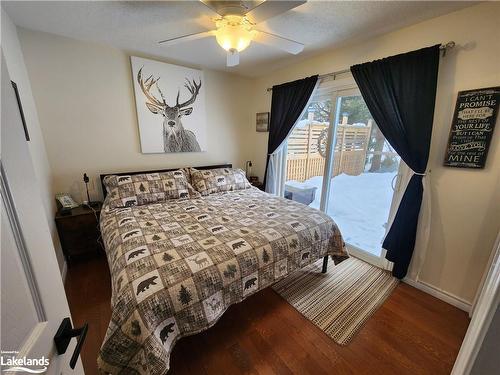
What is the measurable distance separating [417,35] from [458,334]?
2492 mm

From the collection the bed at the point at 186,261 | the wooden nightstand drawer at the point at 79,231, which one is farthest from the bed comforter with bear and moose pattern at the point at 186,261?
the wooden nightstand drawer at the point at 79,231

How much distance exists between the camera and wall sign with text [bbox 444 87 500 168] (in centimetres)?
156

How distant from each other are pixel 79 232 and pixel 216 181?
5.28 feet

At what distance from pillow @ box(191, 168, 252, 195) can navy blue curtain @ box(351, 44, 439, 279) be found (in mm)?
1833

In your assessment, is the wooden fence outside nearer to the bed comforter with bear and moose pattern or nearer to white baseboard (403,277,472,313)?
the bed comforter with bear and moose pattern

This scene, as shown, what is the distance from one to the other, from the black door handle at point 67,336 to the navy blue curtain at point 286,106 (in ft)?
9.49

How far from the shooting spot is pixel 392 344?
151 cm

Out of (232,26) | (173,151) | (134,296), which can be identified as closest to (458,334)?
(134,296)

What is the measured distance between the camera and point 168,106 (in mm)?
2842

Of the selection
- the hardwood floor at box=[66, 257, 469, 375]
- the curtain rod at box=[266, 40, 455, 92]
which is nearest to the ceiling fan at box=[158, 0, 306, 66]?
the curtain rod at box=[266, 40, 455, 92]

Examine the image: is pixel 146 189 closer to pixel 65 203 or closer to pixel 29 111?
pixel 65 203

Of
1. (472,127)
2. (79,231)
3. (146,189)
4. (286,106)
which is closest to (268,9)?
(286,106)

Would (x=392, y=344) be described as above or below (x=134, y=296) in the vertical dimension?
below

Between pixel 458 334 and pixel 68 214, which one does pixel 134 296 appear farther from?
pixel 458 334
